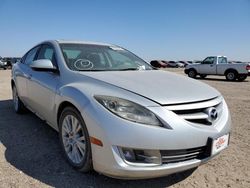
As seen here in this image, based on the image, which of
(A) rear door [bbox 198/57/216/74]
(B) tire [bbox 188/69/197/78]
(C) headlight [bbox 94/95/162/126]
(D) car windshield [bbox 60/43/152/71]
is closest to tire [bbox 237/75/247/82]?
(A) rear door [bbox 198/57/216/74]

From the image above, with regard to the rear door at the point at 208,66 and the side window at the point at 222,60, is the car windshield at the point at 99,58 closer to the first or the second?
the rear door at the point at 208,66

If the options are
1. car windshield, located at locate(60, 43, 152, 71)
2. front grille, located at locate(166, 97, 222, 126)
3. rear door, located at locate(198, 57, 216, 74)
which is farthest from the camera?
rear door, located at locate(198, 57, 216, 74)

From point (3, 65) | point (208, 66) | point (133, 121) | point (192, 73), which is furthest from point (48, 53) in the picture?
point (3, 65)

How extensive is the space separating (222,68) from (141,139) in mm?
18283

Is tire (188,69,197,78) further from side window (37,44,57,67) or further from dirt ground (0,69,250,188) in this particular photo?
side window (37,44,57,67)

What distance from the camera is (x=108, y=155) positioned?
2.61 metres

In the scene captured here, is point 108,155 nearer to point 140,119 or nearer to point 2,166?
point 140,119

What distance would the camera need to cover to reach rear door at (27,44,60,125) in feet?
12.3

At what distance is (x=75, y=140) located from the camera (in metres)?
3.21

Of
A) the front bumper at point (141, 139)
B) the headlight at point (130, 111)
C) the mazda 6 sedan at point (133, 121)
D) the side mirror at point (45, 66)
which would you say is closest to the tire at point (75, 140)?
the mazda 6 sedan at point (133, 121)

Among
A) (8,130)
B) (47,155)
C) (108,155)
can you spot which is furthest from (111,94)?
(8,130)

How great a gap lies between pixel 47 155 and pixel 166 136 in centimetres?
185

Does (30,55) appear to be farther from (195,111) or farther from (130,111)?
(195,111)

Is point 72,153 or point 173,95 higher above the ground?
point 173,95
